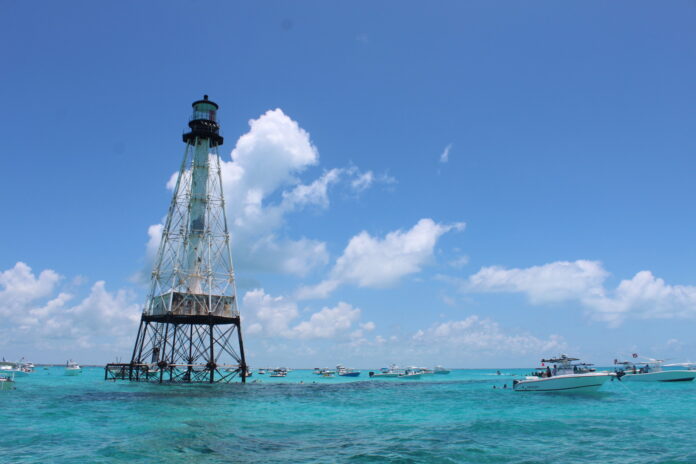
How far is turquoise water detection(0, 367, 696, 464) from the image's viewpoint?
18.4 metres

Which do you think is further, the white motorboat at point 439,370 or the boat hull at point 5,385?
the white motorboat at point 439,370

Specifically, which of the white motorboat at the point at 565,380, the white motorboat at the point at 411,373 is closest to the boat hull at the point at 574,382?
the white motorboat at the point at 565,380

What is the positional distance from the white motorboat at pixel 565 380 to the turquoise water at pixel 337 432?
7.42m

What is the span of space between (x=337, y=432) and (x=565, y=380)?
31122mm

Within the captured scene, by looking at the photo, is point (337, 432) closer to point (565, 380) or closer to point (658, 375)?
point (565, 380)

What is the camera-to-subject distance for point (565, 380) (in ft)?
153

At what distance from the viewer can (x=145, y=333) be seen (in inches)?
2436

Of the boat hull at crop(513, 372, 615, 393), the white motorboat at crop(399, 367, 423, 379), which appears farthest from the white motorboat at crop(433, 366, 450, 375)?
the boat hull at crop(513, 372, 615, 393)

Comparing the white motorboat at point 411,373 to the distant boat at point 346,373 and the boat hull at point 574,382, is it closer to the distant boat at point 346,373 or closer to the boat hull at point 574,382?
the distant boat at point 346,373

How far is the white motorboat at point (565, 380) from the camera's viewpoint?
46.0 m

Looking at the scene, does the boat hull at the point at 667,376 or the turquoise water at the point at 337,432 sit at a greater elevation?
the turquoise water at the point at 337,432

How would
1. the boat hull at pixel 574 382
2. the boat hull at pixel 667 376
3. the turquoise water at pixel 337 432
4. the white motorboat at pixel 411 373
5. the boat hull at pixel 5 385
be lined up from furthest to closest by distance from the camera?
the white motorboat at pixel 411 373, the boat hull at pixel 667 376, the boat hull at pixel 5 385, the boat hull at pixel 574 382, the turquoise water at pixel 337 432

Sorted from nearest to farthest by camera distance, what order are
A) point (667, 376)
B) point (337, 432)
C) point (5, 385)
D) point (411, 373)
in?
point (337, 432)
point (5, 385)
point (667, 376)
point (411, 373)

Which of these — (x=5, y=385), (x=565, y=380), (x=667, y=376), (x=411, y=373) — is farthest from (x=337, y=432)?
(x=411, y=373)
